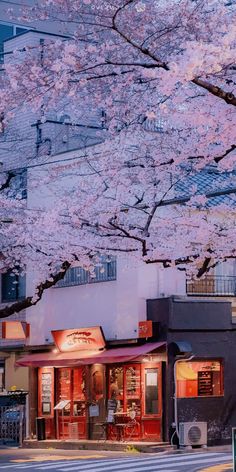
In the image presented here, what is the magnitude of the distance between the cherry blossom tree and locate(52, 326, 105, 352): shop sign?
641cm

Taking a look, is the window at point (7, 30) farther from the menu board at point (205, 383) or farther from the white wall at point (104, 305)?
the menu board at point (205, 383)

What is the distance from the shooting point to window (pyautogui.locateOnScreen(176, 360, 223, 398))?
102 ft

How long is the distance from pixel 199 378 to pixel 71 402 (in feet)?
17.0

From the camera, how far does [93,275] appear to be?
3195 centimetres

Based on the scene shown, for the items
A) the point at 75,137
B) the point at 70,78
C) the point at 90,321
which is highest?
the point at 75,137

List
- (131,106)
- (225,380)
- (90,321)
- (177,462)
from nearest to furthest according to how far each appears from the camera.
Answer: (131,106) < (177,462) < (225,380) < (90,321)

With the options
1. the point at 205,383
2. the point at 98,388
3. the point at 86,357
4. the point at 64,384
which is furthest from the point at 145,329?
the point at 64,384

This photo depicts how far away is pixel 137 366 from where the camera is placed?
31.8 meters

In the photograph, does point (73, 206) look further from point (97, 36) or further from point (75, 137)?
point (75, 137)

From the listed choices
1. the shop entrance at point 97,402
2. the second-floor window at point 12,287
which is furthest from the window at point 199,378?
the second-floor window at point 12,287

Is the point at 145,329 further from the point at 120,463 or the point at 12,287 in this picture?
the point at 12,287

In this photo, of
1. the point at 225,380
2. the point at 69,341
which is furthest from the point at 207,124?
the point at 69,341

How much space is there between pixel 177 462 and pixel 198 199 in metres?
8.61

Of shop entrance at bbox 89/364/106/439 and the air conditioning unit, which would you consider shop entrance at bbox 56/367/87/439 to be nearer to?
shop entrance at bbox 89/364/106/439
